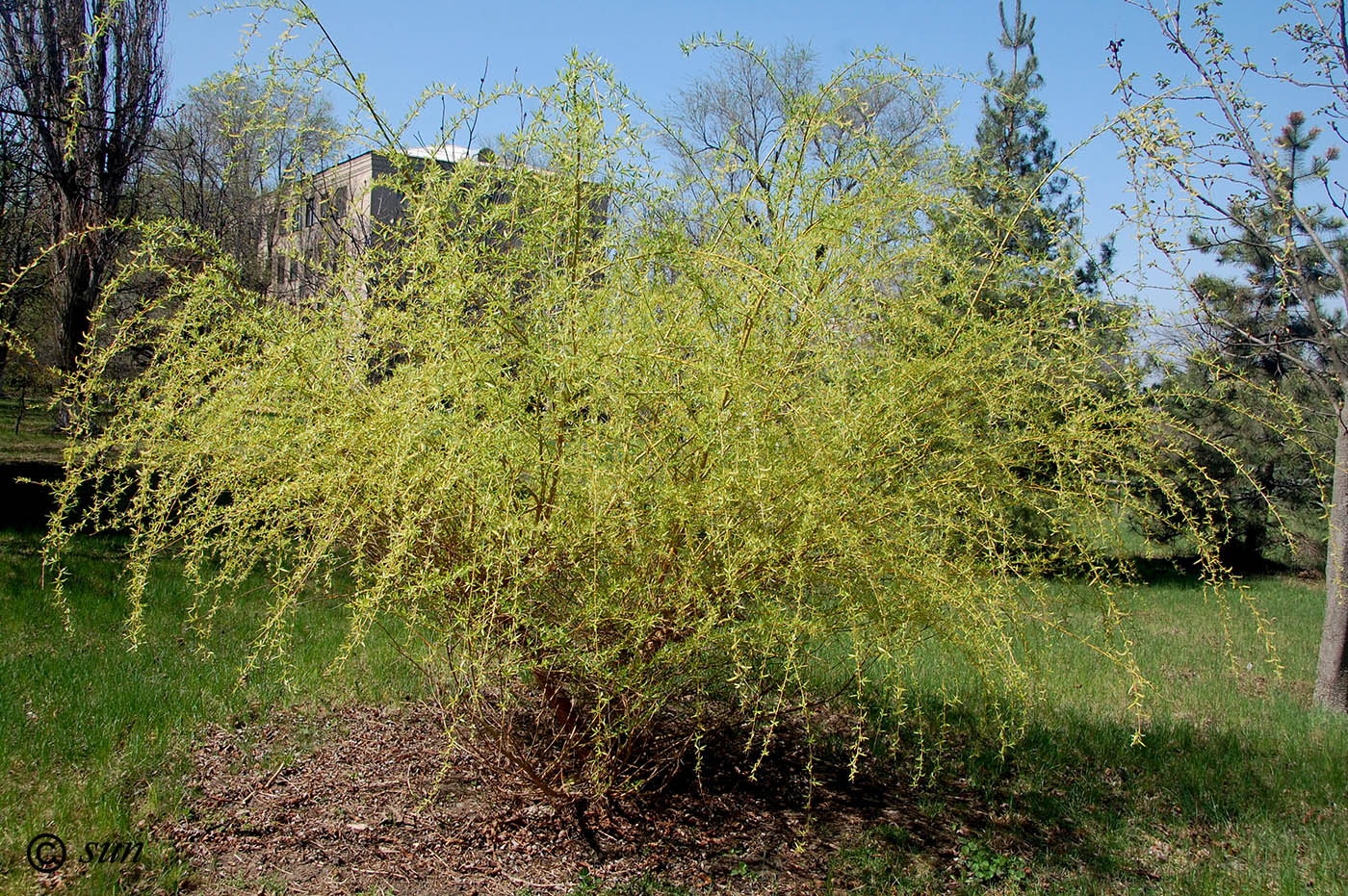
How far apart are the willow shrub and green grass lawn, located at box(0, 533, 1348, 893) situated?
0.73m

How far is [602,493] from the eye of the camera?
2.58 meters

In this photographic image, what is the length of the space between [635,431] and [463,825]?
1.69m

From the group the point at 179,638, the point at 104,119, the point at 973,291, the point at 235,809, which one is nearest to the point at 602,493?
the point at 973,291

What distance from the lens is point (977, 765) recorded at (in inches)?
156

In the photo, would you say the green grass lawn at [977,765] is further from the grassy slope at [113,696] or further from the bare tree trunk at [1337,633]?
the bare tree trunk at [1337,633]

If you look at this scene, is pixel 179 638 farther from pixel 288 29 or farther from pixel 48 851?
pixel 288 29

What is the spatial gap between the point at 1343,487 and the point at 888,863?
4.10 meters

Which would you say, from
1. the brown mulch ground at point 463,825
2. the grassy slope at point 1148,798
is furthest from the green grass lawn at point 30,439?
the grassy slope at point 1148,798

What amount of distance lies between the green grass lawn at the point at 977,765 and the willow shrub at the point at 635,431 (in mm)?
728

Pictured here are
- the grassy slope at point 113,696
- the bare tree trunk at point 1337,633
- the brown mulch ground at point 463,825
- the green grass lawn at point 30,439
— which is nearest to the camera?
the brown mulch ground at point 463,825

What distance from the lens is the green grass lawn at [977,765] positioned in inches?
120

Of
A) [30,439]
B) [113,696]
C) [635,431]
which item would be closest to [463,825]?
[635,431]

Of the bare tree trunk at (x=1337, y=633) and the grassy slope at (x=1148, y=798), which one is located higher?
the bare tree trunk at (x=1337, y=633)

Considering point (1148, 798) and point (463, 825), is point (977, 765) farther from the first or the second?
point (463, 825)
